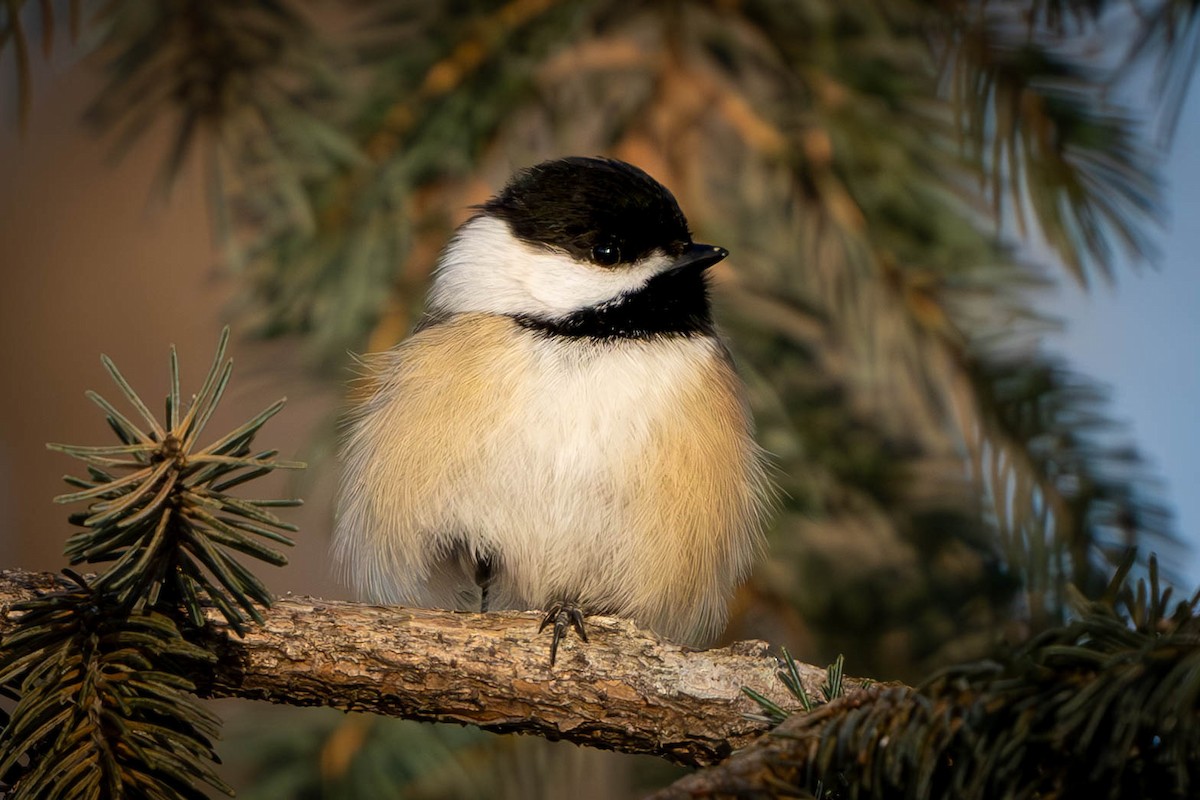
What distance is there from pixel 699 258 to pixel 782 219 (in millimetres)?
210

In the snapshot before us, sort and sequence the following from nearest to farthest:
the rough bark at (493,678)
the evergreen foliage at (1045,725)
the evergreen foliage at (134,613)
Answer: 1. the evergreen foliage at (1045,725)
2. the evergreen foliage at (134,613)
3. the rough bark at (493,678)

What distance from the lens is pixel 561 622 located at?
1.17 meters

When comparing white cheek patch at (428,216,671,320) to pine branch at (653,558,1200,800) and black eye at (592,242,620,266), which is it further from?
pine branch at (653,558,1200,800)

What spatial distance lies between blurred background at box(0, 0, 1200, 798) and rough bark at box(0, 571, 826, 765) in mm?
384

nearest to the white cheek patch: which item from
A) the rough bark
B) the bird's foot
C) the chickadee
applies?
the chickadee

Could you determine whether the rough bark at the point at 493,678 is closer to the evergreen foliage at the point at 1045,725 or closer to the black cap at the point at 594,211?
the evergreen foliage at the point at 1045,725

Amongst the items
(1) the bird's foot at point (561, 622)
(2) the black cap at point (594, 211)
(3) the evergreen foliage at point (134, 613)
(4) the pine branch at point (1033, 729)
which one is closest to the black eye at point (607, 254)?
(2) the black cap at point (594, 211)

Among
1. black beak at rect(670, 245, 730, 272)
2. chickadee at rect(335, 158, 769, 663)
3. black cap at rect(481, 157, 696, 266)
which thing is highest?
black cap at rect(481, 157, 696, 266)

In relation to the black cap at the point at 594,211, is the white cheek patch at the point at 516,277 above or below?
below

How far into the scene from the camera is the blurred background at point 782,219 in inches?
54.3

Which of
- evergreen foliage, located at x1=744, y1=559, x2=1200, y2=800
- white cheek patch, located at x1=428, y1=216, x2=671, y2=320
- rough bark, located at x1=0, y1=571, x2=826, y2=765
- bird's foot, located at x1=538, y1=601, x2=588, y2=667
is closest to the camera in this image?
evergreen foliage, located at x1=744, y1=559, x2=1200, y2=800

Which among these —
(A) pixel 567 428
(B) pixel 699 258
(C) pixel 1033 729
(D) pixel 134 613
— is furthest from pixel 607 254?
(C) pixel 1033 729

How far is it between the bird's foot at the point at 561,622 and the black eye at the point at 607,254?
21.2 inches

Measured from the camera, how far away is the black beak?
1.42 meters
